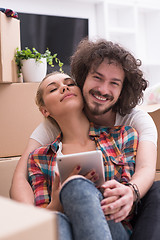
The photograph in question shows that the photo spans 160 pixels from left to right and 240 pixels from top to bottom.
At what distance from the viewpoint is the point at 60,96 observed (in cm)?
112

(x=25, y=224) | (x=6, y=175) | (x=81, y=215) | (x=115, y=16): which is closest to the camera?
(x=25, y=224)

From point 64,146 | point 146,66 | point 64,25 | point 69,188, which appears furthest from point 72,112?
point 146,66

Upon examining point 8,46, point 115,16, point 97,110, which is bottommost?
point 97,110

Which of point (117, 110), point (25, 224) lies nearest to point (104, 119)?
point (117, 110)

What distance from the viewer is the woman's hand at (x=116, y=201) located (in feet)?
2.74

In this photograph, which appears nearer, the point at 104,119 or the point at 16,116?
the point at 104,119

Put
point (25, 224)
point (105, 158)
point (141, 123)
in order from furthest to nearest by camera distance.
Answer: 1. point (141, 123)
2. point (105, 158)
3. point (25, 224)

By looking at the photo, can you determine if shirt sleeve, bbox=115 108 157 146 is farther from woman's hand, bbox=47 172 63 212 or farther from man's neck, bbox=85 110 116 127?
woman's hand, bbox=47 172 63 212

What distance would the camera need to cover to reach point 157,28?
3.87 meters

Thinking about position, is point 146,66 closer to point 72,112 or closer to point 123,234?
point 72,112

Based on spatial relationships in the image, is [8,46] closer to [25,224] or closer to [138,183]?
[138,183]

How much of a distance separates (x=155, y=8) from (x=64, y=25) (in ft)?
3.62

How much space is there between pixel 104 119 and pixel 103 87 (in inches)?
6.8

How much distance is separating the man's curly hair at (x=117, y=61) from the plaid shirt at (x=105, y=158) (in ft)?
0.47
